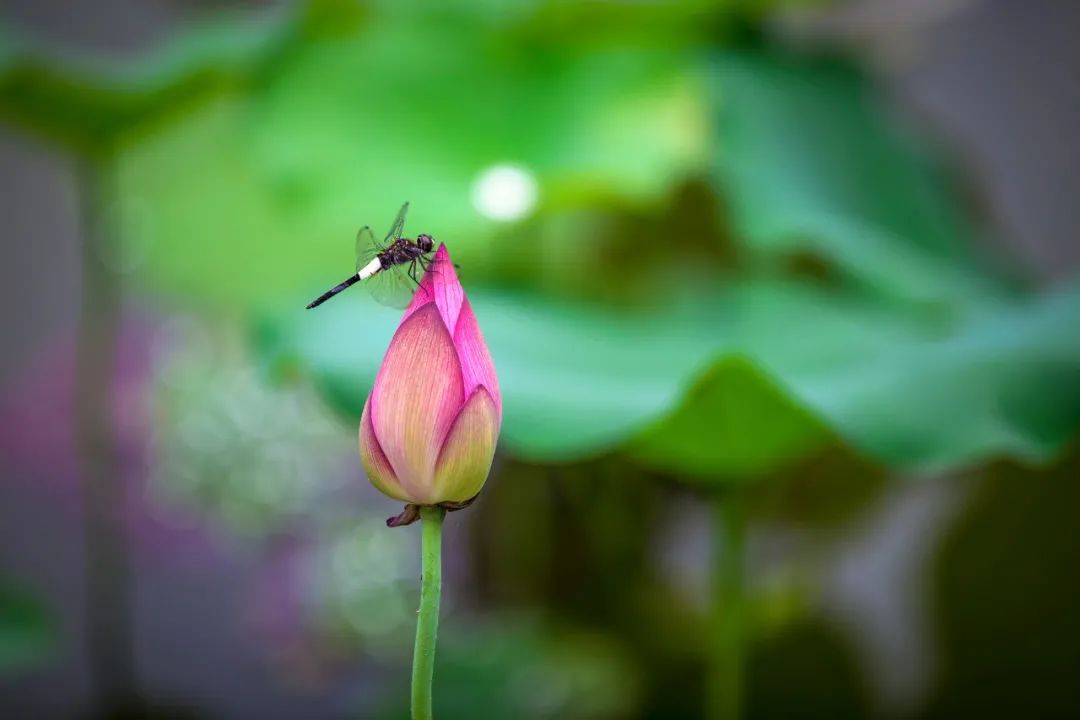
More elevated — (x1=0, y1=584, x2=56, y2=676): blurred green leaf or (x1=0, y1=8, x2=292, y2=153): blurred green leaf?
(x1=0, y1=8, x2=292, y2=153): blurred green leaf

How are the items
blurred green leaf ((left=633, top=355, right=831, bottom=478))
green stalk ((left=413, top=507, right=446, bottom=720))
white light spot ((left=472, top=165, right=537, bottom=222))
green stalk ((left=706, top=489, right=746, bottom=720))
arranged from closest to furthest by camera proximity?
green stalk ((left=413, top=507, right=446, bottom=720))
blurred green leaf ((left=633, top=355, right=831, bottom=478))
green stalk ((left=706, top=489, right=746, bottom=720))
white light spot ((left=472, top=165, right=537, bottom=222))

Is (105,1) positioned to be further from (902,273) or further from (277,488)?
(902,273)

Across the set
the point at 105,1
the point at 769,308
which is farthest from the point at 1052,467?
the point at 105,1

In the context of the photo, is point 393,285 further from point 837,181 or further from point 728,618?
point 837,181

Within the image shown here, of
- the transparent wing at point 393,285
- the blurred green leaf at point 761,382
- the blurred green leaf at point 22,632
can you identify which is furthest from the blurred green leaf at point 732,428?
the blurred green leaf at point 22,632

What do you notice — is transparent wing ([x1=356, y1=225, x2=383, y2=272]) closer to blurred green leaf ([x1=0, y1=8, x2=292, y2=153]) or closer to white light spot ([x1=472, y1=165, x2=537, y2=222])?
white light spot ([x1=472, y1=165, x2=537, y2=222])

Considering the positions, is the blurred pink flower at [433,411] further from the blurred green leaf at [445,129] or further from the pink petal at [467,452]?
the blurred green leaf at [445,129]

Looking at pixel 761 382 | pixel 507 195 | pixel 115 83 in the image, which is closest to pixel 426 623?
pixel 761 382

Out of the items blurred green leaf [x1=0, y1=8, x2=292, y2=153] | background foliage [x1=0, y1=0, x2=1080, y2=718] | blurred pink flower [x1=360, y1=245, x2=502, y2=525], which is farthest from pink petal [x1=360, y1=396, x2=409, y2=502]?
blurred green leaf [x1=0, y1=8, x2=292, y2=153]
